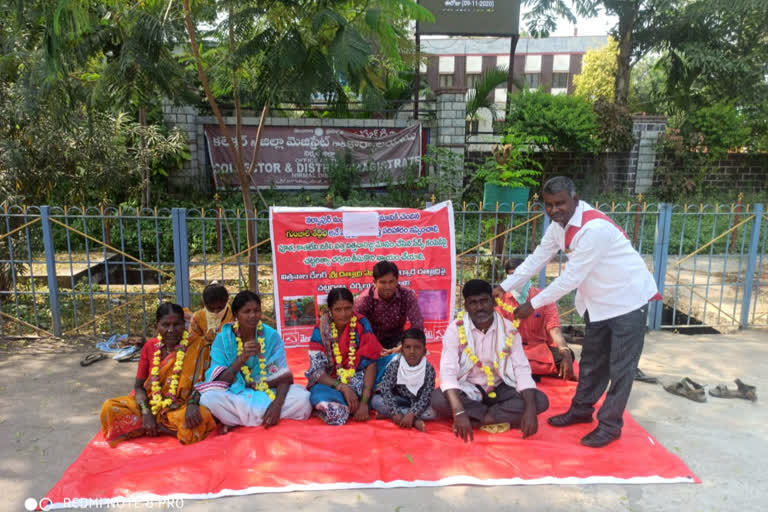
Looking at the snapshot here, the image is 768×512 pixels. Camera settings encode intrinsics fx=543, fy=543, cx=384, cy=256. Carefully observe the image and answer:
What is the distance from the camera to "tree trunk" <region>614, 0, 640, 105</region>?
1338 cm

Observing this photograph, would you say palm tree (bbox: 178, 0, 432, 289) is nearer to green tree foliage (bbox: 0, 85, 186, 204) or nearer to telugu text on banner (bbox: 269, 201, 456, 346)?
telugu text on banner (bbox: 269, 201, 456, 346)

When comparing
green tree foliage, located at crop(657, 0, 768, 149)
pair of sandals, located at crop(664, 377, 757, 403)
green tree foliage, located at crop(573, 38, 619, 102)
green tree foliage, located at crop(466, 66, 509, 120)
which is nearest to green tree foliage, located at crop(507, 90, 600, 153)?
green tree foliage, located at crop(466, 66, 509, 120)

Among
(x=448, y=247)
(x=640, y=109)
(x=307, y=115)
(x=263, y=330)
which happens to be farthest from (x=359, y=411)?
(x=640, y=109)

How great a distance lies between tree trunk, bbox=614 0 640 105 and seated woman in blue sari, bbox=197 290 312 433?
12.7 meters

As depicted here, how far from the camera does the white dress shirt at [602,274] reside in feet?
10.4

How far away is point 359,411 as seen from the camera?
360 cm

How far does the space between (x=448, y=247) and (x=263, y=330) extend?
7.11ft

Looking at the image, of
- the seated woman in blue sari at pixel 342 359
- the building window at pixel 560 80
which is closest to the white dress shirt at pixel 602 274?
the seated woman in blue sari at pixel 342 359

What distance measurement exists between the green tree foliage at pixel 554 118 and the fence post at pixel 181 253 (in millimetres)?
8719

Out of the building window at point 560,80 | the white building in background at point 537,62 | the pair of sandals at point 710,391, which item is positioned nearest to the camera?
the pair of sandals at point 710,391

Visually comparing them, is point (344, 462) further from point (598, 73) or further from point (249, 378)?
point (598, 73)

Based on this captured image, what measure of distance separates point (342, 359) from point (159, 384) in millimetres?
1212

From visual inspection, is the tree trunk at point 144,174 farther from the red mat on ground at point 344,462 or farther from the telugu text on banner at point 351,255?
the red mat on ground at point 344,462

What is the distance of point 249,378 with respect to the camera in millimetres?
3617
